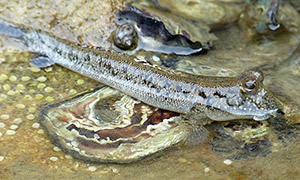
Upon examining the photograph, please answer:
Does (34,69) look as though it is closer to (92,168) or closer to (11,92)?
(11,92)

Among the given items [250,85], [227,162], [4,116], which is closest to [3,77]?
[4,116]

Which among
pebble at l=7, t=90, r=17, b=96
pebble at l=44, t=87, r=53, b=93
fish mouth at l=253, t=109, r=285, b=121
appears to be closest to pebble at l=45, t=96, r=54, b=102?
pebble at l=44, t=87, r=53, b=93

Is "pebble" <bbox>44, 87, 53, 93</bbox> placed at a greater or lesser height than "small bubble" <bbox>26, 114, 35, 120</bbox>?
greater

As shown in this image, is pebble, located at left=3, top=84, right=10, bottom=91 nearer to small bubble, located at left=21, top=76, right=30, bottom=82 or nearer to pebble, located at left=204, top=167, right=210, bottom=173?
small bubble, located at left=21, top=76, right=30, bottom=82

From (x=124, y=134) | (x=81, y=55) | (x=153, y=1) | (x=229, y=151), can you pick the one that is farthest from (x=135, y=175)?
(x=153, y=1)

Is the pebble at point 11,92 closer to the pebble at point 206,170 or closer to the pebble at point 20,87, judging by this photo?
the pebble at point 20,87
